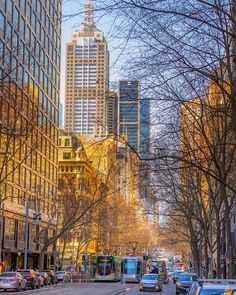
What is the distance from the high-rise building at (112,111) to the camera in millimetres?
17391

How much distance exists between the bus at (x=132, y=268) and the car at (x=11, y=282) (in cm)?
2829

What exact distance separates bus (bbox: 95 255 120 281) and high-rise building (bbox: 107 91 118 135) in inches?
2071

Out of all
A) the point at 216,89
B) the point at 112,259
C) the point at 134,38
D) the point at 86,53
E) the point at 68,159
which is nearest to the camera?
the point at 134,38

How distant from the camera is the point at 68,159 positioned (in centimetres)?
12762

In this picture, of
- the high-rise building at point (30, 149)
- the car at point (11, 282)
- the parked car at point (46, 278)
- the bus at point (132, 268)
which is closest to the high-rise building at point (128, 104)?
the car at point (11, 282)

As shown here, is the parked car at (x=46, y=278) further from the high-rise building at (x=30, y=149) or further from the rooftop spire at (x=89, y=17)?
the rooftop spire at (x=89, y=17)

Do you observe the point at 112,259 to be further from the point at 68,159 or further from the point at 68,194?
the point at 68,159

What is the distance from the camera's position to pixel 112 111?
18.3 m

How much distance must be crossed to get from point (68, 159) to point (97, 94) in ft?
361

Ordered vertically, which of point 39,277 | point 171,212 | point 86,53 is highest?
point 86,53

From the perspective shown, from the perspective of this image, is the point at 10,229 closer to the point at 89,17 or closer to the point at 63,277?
the point at 63,277

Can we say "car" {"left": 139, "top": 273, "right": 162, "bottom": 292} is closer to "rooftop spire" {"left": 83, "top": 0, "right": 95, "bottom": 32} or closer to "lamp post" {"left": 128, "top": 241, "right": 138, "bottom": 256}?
"rooftop spire" {"left": 83, "top": 0, "right": 95, "bottom": 32}

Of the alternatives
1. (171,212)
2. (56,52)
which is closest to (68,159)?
(56,52)

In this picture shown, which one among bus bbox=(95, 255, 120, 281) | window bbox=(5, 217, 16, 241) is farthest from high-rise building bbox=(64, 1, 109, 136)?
window bbox=(5, 217, 16, 241)
